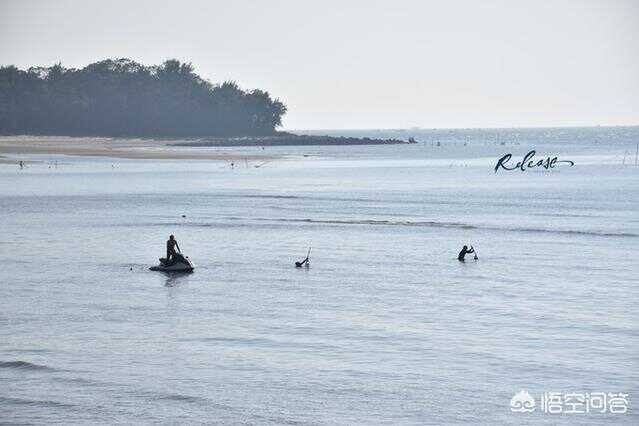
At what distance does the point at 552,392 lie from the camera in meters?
31.2

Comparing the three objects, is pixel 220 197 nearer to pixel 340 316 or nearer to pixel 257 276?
pixel 257 276

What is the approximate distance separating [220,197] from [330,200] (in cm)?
1478

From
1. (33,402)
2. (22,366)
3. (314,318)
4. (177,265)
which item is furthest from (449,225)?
(33,402)

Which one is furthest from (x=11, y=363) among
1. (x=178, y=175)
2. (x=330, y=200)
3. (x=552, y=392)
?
(x=178, y=175)
